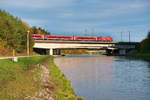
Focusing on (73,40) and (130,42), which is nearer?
(73,40)

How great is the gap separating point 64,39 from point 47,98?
99976mm

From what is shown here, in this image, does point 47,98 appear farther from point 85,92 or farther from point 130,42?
point 130,42

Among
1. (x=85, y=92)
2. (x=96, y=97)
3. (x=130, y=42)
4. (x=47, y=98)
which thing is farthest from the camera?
(x=130, y=42)

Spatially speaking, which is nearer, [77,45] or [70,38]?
[70,38]

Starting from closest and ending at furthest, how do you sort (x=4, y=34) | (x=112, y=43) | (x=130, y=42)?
(x=4, y=34), (x=112, y=43), (x=130, y=42)

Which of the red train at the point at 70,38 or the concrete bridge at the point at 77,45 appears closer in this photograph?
the red train at the point at 70,38

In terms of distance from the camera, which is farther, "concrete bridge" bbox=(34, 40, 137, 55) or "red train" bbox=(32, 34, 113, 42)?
"concrete bridge" bbox=(34, 40, 137, 55)

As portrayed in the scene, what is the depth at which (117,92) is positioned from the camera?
1830 centimetres

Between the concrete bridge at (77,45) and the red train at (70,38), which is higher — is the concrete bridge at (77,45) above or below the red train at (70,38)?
below

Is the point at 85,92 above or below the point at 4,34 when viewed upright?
below

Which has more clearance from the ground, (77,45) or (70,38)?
(70,38)

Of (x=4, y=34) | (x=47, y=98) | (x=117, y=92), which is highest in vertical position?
(x=4, y=34)

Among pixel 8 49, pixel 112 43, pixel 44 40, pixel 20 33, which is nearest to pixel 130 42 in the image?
pixel 112 43

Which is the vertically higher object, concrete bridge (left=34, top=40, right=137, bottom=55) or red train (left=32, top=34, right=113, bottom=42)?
red train (left=32, top=34, right=113, bottom=42)
